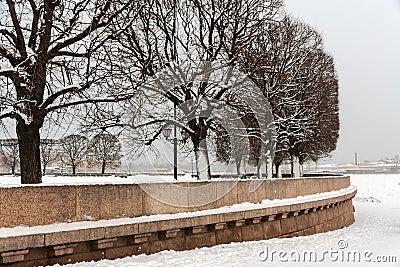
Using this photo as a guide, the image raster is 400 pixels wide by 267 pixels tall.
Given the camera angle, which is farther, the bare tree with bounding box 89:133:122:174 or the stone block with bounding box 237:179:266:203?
the bare tree with bounding box 89:133:122:174

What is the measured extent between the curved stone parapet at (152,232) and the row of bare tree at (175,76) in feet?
11.1

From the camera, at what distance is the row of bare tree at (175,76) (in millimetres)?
10438

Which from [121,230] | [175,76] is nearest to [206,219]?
[121,230]

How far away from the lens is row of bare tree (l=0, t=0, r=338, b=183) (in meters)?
10.4

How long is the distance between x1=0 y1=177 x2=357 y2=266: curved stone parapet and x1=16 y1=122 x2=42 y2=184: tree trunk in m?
3.19

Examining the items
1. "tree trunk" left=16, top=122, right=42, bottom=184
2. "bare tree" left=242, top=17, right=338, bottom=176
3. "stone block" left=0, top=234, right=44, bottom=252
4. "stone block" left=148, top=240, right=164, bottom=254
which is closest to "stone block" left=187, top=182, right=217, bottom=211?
"stone block" left=148, top=240, right=164, bottom=254

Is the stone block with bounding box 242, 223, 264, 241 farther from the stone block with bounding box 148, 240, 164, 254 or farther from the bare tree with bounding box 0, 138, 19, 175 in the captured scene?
the bare tree with bounding box 0, 138, 19, 175

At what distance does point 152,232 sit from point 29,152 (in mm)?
3734

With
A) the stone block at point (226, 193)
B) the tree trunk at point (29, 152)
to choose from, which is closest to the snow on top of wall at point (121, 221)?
the stone block at point (226, 193)

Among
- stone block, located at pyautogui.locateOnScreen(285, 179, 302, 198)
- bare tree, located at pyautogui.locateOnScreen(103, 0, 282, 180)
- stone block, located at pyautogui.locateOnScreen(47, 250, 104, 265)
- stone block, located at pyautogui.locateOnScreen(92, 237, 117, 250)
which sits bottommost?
stone block, located at pyautogui.locateOnScreen(47, 250, 104, 265)

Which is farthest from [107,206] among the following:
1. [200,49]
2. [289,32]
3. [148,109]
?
[289,32]

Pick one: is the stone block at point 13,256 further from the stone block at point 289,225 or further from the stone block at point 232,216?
the stone block at point 289,225

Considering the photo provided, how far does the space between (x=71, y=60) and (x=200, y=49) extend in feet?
28.2

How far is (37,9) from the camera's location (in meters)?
10.4
